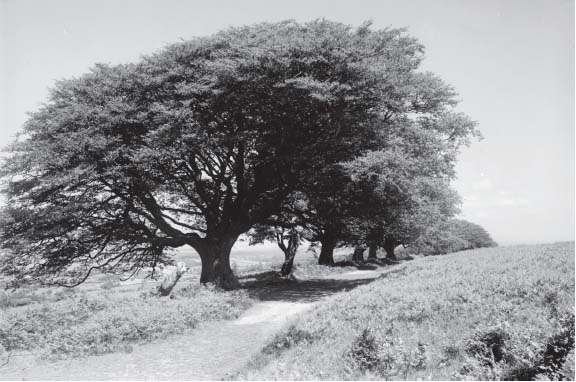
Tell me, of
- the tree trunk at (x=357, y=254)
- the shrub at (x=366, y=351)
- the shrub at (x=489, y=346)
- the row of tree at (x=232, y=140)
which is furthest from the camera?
the tree trunk at (x=357, y=254)

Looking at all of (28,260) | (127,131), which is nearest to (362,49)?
(127,131)

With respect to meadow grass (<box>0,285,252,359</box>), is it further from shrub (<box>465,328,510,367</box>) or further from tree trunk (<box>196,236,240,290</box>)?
shrub (<box>465,328,510,367</box>)

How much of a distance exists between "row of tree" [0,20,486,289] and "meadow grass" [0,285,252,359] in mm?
5366

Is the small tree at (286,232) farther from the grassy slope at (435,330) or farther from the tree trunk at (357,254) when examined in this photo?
the grassy slope at (435,330)

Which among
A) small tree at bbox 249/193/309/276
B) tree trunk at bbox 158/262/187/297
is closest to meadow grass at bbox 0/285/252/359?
tree trunk at bbox 158/262/187/297

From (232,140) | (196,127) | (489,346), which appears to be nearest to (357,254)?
(232,140)

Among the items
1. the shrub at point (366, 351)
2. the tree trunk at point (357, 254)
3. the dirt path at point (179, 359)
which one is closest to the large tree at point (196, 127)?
the dirt path at point (179, 359)

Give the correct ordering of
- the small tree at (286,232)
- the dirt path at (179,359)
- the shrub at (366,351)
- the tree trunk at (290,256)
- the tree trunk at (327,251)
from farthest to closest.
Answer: the tree trunk at (327,251) < the tree trunk at (290,256) < the small tree at (286,232) < the dirt path at (179,359) < the shrub at (366,351)

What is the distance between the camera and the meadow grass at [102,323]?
12.1 m

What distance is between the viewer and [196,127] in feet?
64.6

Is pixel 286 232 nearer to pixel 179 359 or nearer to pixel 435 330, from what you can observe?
pixel 179 359

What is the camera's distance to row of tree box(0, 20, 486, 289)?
19.1 metres

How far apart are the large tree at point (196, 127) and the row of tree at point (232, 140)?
78 millimetres

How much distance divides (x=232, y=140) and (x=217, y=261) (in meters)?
7.53
